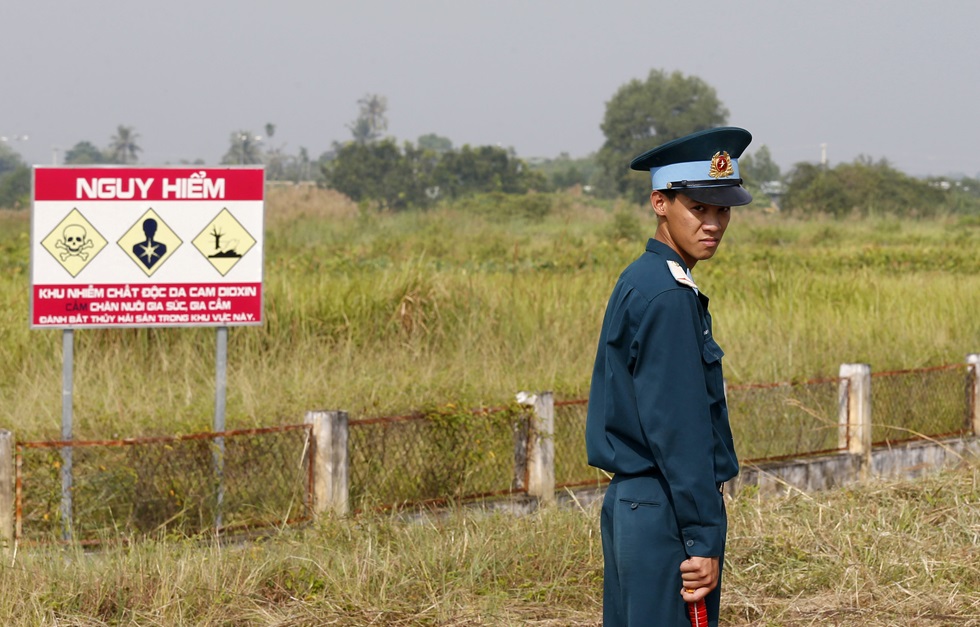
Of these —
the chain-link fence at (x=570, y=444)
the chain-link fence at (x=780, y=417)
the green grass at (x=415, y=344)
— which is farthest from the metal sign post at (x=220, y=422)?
the chain-link fence at (x=780, y=417)

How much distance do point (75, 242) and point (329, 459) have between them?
191 cm

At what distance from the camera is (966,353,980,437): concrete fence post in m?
9.04

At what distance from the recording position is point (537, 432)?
6.84 m

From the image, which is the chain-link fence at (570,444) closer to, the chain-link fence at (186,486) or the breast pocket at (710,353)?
the chain-link fence at (186,486)

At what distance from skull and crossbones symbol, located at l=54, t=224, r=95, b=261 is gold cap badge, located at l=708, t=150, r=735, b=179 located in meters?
4.50

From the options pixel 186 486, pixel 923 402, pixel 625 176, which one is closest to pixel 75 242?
pixel 186 486

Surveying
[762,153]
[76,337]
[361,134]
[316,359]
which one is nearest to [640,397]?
[316,359]

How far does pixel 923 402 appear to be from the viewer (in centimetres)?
903

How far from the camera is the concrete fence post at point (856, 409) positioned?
Answer: 26.9ft

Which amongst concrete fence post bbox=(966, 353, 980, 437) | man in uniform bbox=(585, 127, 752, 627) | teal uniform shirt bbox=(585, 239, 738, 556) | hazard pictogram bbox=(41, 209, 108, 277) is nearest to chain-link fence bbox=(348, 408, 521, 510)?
hazard pictogram bbox=(41, 209, 108, 277)

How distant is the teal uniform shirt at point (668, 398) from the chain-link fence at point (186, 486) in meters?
3.42

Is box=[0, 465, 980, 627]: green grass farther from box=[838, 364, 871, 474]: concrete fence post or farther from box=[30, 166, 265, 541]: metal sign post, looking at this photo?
box=[838, 364, 871, 474]: concrete fence post

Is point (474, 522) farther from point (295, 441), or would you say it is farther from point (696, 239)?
point (696, 239)

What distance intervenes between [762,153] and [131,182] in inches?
3906
